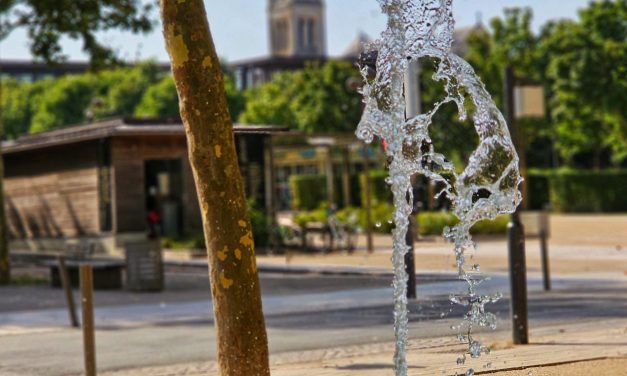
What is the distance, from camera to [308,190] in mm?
69125

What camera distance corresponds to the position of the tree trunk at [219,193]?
7223mm

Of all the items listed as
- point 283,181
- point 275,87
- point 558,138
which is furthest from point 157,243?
point 275,87

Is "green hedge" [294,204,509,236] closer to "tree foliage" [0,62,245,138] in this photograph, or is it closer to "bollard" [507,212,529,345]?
"bollard" [507,212,529,345]

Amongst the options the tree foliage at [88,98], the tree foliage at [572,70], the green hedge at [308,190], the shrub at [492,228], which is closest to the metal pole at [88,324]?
the tree foliage at [572,70]

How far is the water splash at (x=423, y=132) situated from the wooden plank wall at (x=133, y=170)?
1076 inches

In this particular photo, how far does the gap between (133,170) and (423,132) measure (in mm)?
27917

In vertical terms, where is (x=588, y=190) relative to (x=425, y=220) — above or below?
below

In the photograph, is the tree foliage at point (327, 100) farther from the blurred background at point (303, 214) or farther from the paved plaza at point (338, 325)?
the paved plaza at point (338, 325)

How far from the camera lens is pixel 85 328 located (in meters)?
10.3

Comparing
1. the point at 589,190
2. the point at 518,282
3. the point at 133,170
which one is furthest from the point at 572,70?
the point at 518,282

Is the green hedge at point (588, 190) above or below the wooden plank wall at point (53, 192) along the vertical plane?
below

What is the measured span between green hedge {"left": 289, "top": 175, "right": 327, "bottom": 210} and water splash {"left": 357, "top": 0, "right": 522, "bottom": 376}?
60028mm

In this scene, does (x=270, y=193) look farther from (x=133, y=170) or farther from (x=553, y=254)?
(x=553, y=254)

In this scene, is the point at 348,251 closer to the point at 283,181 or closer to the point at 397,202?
the point at 397,202
